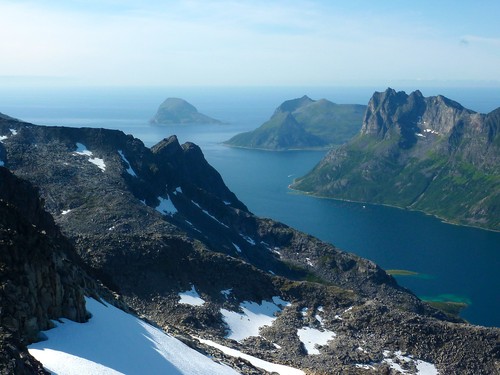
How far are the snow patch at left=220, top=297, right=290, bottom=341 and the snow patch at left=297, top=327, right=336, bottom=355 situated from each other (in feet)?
13.9

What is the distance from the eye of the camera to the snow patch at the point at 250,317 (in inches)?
2579

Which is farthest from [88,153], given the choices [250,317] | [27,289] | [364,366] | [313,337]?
[27,289]

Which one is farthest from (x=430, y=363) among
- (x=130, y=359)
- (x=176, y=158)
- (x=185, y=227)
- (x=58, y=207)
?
(x=176, y=158)

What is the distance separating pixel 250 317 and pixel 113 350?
36.9 metres

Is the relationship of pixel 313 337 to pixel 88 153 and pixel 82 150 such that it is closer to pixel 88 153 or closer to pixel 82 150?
pixel 88 153

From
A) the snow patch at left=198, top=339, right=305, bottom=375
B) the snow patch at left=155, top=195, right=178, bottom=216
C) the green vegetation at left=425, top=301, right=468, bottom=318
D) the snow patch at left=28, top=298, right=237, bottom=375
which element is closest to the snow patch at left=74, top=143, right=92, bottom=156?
the snow patch at left=155, top=195, right=178, bottom=216

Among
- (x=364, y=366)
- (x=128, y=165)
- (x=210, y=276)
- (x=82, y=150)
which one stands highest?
(x=82, y=150)

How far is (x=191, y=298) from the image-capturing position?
69938mm

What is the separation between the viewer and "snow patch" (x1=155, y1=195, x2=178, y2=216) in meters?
110

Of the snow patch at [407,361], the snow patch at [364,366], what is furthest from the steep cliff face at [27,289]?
the snow patch at [407,361]

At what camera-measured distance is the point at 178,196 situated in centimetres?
12000

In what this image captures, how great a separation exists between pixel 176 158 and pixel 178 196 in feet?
92.3

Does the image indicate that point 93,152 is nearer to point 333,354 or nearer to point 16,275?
point 333,354

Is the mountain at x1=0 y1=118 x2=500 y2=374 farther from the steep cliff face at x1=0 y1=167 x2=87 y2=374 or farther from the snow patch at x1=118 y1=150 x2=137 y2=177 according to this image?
the snow patch at x1=118 y1=150 x2=137 y2=177
